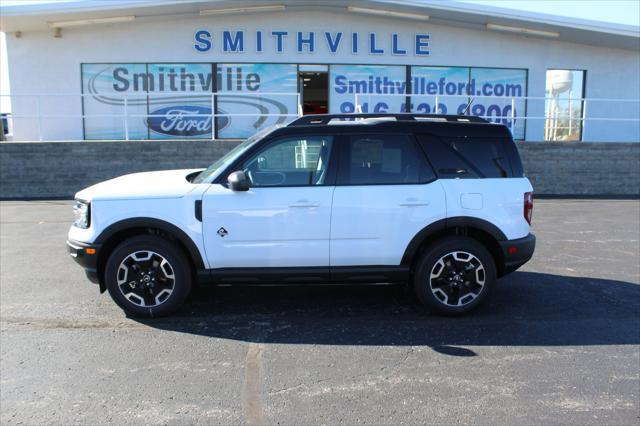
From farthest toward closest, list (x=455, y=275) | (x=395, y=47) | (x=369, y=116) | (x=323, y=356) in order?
1. (x=395, y=47)
2. (x=369, y=116)
3. (x=455, y=275)
4. (x=323, y=356)

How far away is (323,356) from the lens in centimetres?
416

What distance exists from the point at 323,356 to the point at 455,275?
1.59 metres

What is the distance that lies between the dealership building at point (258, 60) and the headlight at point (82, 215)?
11.1 meters

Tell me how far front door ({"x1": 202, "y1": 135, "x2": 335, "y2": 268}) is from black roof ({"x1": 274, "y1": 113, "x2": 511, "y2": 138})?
0.87 feet

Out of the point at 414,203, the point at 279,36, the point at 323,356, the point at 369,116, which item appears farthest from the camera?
the point at 279,36

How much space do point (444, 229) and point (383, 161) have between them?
2.83ft

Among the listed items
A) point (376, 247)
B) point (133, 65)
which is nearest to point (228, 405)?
point (376, 247)

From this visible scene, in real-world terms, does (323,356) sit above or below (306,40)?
below

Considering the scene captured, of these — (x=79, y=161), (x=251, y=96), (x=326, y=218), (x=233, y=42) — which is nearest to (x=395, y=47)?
(x=251, y=96)

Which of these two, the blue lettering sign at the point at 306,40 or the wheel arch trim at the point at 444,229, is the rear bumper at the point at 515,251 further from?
the blue lettering sign at the point at 306,40

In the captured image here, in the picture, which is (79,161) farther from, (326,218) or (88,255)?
(326,218)

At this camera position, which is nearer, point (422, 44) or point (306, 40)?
point (306, 40)

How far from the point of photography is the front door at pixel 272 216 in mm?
4750

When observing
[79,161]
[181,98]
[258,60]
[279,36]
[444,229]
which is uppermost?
[279,36]
